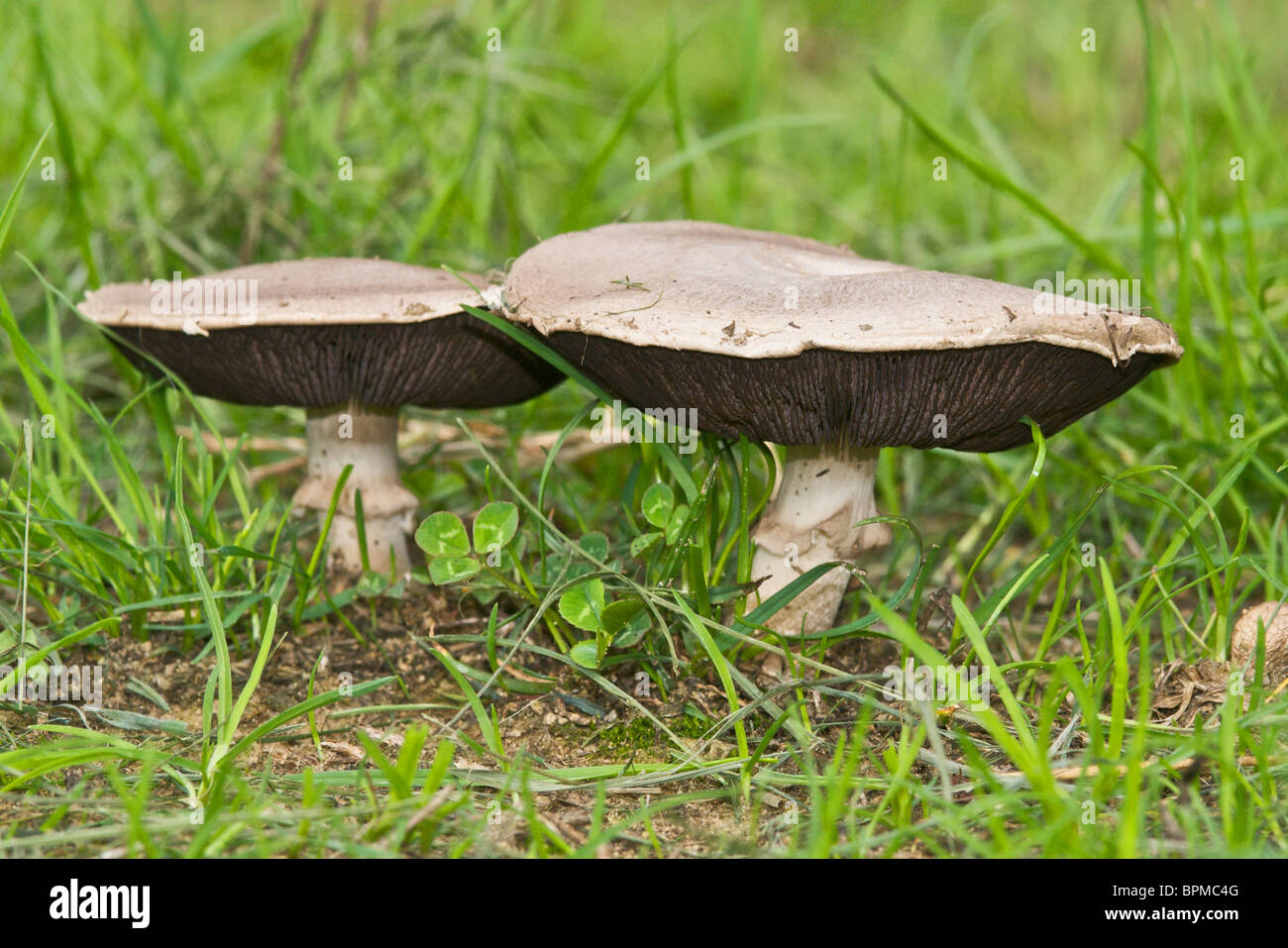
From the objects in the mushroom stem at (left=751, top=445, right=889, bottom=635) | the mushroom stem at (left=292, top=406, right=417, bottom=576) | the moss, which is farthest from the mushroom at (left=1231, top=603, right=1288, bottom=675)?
→ the mushroom stem at (left=292, top=406, right=417, bottom=576)

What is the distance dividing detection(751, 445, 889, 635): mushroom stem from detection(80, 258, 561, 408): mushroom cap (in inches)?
29.5

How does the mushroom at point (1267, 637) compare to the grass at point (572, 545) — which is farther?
the mushroom at point (1267, 637)

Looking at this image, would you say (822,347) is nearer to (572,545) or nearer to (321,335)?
(572,545)

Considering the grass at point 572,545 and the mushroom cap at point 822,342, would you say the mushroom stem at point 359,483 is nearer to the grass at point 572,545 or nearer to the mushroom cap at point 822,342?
the grass at point 572,545

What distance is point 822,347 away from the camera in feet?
6.89

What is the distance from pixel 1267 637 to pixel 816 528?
111 cm

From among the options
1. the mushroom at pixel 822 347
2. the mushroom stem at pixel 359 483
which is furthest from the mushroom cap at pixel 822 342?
the mushroom stem at pixel 359 483

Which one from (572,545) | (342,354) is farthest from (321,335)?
(572,545)

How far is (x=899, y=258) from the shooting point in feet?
15.4

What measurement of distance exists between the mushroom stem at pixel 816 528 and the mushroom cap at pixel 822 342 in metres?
0.18

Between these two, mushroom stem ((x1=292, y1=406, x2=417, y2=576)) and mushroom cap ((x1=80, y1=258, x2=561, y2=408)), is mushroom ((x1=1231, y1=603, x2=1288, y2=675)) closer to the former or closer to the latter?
mushroom cap ((x1=80, y1=258, x2=561, y2=408))

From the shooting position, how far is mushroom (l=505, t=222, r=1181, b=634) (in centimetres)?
214

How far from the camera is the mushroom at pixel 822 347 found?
2137 mm

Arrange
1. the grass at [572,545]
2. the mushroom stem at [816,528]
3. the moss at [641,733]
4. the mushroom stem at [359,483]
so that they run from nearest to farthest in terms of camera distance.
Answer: the grass at [572,545]
the moss at [641,733]
the mushroom stem at [816,528]
the mushroom stem at [359,483]
